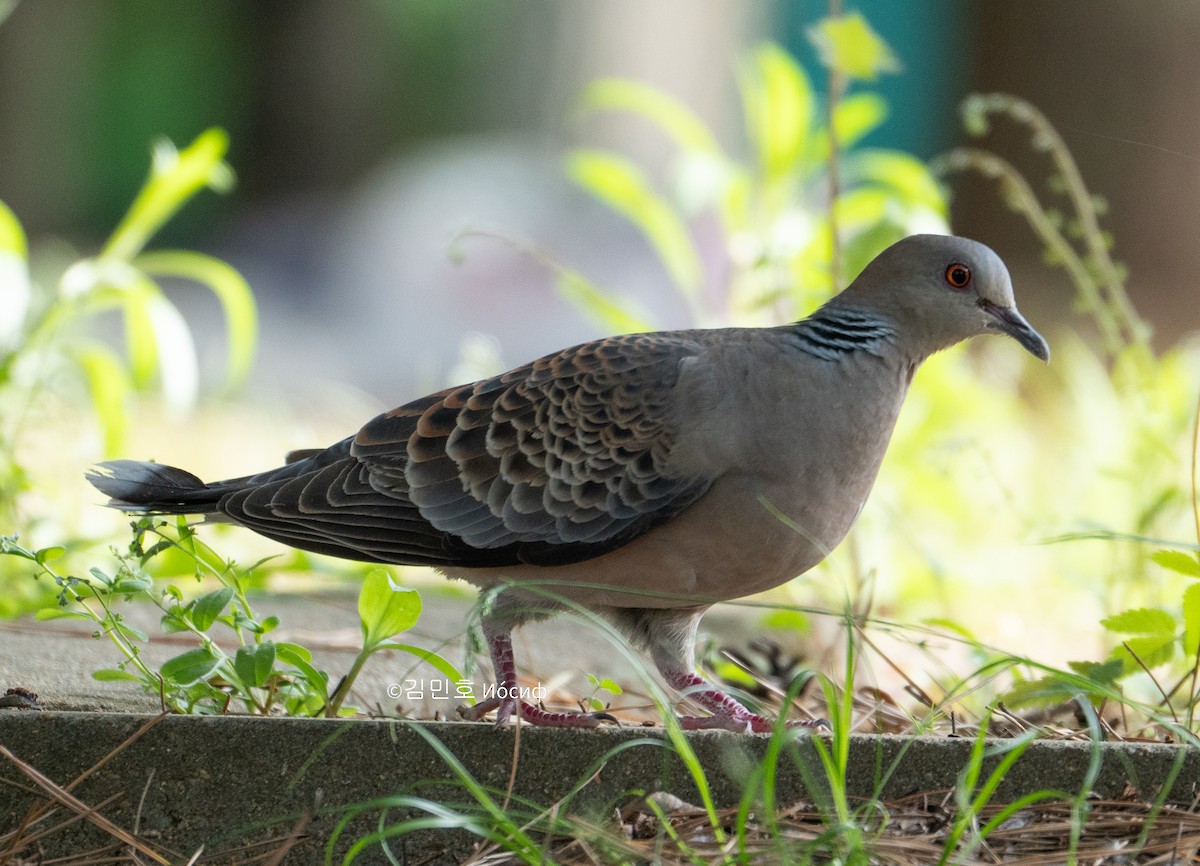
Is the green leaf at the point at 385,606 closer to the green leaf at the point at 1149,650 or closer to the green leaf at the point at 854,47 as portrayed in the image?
the green leaf at the point at 1149,650

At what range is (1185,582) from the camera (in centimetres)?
398

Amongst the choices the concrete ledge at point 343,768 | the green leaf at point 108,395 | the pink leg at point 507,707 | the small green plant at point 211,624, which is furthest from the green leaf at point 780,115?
the concrete ledge at point 343,768

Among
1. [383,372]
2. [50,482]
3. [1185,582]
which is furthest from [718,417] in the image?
[383,372]

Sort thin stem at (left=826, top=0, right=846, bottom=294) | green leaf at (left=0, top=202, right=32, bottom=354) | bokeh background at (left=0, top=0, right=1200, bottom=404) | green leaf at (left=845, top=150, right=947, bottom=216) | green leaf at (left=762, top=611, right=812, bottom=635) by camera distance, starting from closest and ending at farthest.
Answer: green leaf at (left=762, top=611, right=812, bottom=635), thin stem at (left=826, top=0, right=846, bottom=294), green leaf at (left=0, top=202, right=32, bottom=354), green leaf at (left=845, top=150, right=947, bottom=216), bokeh background at (left=0, top=0, right=1200, bottom=404)

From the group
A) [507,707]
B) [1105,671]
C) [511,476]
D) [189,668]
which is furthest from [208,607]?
[1105,671]

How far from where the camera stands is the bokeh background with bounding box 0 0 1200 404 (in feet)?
28.4

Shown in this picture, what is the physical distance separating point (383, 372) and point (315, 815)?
8821 millimetres

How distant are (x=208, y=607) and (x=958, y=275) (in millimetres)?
1621

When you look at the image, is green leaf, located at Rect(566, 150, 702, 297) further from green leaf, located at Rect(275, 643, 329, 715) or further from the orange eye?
green leaf, located at Rect(275, 643, 329, 715)

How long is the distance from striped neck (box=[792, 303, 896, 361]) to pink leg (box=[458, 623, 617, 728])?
85 centimetres

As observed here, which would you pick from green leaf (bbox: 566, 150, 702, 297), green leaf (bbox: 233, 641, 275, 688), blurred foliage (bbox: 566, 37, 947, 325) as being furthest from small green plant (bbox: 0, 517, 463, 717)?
green leaf (bbox: 566, 150, 702, 297)

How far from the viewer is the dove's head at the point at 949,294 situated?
8.66 ft

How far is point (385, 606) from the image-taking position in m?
2.15

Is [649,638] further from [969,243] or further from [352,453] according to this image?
[969,243]
